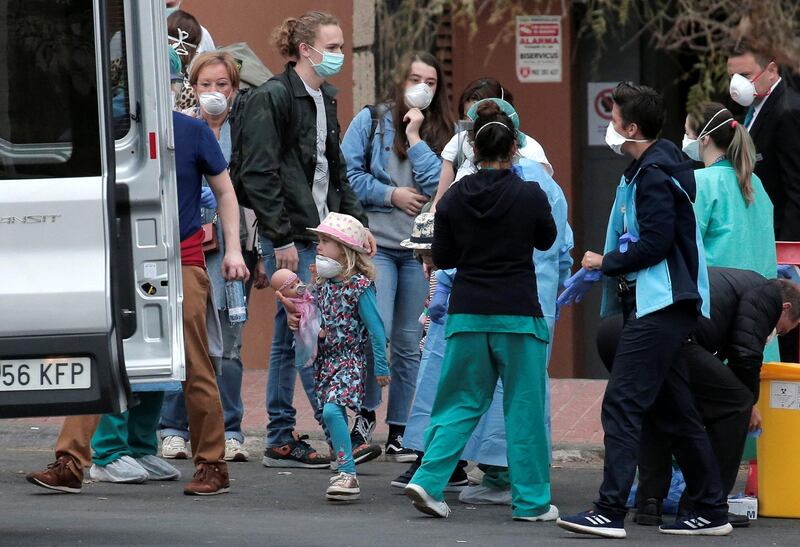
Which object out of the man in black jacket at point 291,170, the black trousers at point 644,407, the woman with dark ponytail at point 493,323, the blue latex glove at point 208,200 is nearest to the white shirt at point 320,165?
the man in black jacket at point 291,170

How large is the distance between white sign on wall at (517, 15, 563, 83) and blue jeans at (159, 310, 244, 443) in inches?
182

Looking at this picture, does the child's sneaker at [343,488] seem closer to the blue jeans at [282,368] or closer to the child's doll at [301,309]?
the child's doll at [301,309]

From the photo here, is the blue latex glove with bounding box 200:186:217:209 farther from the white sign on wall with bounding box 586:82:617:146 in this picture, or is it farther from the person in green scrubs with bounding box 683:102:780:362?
the white sign on wall with bounding box 586:82:617:146

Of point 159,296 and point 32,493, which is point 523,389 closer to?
point 159,296

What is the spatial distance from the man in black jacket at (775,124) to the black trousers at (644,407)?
95.9 inches

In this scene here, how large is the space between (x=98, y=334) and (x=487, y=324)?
1782 millimetres

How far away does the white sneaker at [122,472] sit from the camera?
8617mm

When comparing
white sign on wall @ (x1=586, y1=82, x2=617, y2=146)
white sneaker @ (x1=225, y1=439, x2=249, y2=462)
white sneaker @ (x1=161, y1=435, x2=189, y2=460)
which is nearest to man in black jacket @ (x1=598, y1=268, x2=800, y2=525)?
white sneaker @ (x1=225, y1=439, x2=249, y2=462)

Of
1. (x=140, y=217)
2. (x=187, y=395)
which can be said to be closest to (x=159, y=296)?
(x=140, y=217)

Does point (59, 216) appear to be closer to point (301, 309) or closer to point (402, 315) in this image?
point (301, 309)

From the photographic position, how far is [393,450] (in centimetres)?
959

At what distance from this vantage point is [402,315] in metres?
9.50

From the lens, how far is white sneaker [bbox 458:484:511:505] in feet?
27.3

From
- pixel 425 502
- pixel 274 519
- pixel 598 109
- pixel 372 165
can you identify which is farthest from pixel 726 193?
pixel 598 109
